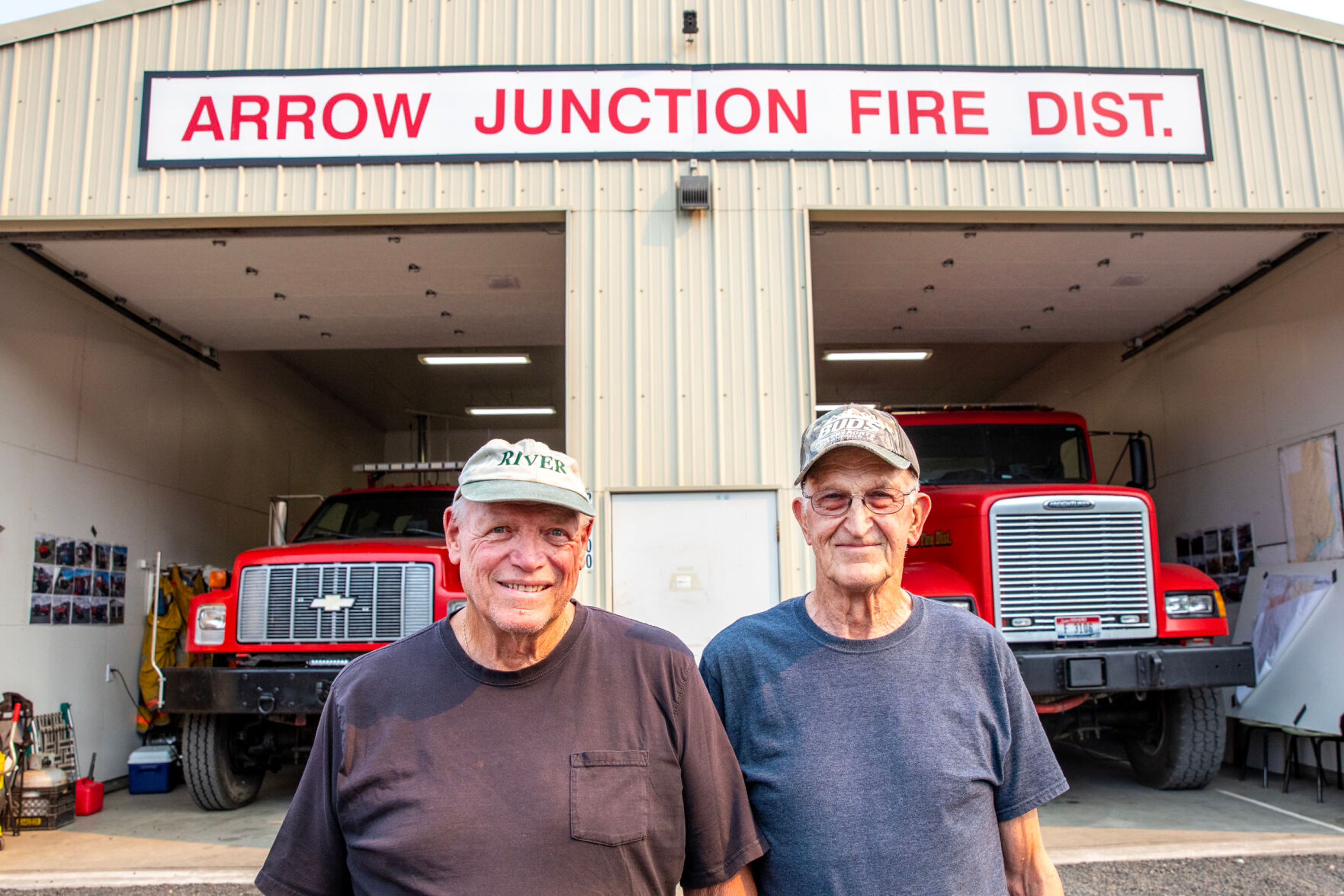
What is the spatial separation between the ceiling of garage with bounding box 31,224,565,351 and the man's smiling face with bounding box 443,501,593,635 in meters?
5.23

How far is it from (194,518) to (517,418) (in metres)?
7.56

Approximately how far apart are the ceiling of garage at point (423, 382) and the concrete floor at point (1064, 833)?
5.93 m

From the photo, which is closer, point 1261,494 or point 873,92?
point 873,92

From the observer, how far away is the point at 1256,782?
296 inches

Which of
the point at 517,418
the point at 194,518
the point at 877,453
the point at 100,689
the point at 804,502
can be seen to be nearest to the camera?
the point at 877,453

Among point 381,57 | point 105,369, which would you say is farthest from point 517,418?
point 381,57

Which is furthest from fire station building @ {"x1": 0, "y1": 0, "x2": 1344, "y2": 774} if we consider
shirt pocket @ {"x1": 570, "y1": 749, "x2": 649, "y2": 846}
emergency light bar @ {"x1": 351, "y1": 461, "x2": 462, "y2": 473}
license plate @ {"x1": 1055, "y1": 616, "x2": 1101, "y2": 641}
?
shirt pocket @ {"x1": 570, "y1": 749, "x2": 649, "y2": 846}

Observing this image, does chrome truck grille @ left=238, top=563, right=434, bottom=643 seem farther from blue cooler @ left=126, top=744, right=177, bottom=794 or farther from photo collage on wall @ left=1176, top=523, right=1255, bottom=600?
photo collage on wall @ left=1176, top=523, right=1255, bottom=600

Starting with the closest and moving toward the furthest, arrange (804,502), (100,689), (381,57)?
1. (804,502)
2. (381,57)
3. (100,689)

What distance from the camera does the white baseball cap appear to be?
1.81m

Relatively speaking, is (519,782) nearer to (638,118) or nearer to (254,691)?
(254,691)

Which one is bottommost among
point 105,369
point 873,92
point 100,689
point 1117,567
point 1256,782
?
point 1256,782

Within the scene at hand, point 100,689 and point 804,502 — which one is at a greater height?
point 804,502

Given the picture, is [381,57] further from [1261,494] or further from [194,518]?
[1261,494]
